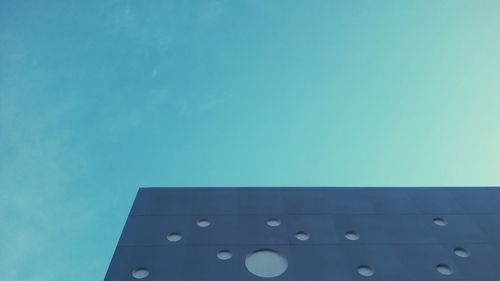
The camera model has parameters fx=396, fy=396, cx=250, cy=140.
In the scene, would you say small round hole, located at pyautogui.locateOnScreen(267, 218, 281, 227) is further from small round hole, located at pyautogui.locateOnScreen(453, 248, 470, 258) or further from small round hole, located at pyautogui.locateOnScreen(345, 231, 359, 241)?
small round hole, located at pyautogui.locateOnScreen(453, 248, 470, 258)

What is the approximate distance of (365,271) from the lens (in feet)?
39.1

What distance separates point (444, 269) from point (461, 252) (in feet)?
3.81

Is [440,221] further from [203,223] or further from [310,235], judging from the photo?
[203,223]

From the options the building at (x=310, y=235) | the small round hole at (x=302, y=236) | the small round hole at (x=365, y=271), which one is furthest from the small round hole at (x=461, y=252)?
the small round hole at (x=302, y=236)

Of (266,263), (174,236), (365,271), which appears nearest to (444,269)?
(365,271)

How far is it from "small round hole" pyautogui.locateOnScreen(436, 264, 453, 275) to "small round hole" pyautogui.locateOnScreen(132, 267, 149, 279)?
876 cm

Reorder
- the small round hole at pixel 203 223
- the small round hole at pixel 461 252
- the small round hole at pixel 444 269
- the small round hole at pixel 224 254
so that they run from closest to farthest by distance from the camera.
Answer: the small round hole at pixel 444 269 → the small round hole at pixel 224 254 → the small round hole at pixel 461 252 → the small round hole at pixel 203 223

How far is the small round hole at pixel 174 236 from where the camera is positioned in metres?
12.8

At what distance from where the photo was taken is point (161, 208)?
14.1 m

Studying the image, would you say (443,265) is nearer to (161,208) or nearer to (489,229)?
(489,229)

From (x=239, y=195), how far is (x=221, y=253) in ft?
10.1

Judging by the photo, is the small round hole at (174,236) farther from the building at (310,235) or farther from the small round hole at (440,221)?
the small round hole at (440,221)

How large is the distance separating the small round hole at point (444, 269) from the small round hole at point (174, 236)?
811 centimetres

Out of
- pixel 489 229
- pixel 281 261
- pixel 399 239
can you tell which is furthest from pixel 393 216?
pixel 281 261
